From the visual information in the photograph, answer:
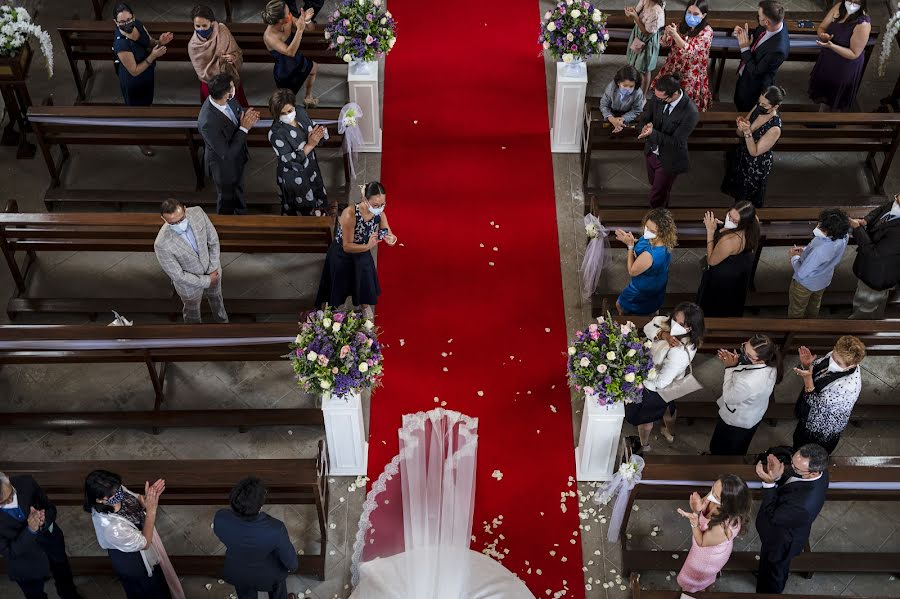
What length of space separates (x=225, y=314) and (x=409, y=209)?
2065 mm

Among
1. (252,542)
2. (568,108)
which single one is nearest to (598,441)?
(252,542)

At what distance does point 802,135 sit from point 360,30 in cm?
410

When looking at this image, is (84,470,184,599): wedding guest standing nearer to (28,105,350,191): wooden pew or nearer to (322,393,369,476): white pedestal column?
(322,393,369,476): white pedestal column

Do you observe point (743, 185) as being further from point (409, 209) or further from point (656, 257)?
point (409, 209)

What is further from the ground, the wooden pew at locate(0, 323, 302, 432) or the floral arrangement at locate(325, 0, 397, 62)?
the floral arrangement at locate(325, 0, 397, 62)

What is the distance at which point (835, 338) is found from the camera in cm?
791

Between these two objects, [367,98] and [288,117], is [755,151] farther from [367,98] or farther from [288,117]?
[288,117]

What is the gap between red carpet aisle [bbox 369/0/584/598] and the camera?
7801 mm

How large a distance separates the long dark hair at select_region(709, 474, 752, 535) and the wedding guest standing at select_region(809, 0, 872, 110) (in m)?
4.97

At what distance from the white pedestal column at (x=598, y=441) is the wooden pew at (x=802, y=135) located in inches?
110

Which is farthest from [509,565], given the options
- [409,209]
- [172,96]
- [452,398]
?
[172,96]

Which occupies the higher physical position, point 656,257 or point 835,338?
point 656,257

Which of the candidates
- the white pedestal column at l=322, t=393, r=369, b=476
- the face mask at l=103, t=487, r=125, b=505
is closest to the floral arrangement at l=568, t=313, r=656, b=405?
the white pedestal column at l=322, t=393, r=369, b=476

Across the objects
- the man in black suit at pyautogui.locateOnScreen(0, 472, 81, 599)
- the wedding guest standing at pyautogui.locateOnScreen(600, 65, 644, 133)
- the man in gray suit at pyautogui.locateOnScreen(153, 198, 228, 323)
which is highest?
the wedding guest standing at pyautogui.locateOnScreen(600, 65, 644, 133)
